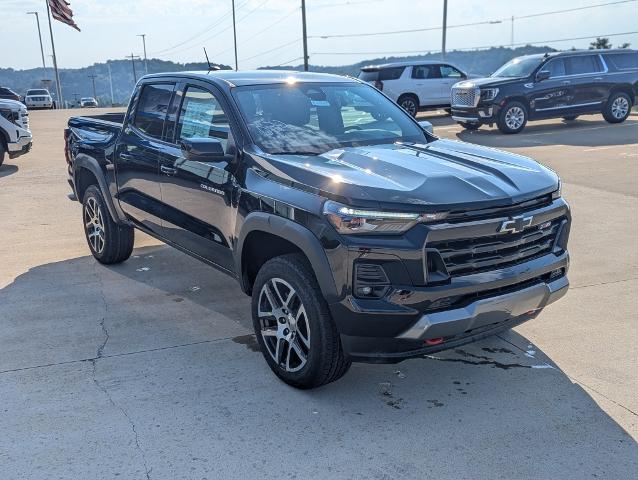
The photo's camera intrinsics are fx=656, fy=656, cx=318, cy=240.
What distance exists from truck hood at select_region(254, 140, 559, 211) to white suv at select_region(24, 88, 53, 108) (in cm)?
4753

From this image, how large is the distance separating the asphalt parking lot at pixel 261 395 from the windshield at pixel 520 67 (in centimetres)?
1151

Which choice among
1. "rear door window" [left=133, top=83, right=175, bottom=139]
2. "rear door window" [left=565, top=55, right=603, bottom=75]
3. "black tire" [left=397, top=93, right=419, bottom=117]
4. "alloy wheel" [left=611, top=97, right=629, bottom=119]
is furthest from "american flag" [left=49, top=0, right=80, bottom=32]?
"rear door window" [left=133, top=83, right=175, bottom=139]

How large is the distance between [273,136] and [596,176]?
24.9 ft

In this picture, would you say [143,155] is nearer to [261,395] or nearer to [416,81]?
[261,395]

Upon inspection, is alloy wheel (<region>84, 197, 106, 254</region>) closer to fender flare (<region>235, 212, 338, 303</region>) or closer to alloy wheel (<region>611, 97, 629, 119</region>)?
fender flare (<region>235, 212, 338, 303</region>)

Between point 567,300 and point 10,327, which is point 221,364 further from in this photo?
point 567,300

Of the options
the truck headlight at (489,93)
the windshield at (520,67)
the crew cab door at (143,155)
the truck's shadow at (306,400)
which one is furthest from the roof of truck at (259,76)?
the windshield at (520,67)

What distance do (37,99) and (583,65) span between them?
135ft

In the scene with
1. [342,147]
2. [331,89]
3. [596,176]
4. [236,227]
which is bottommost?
[596,176]

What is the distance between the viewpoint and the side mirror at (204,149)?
4.02 m

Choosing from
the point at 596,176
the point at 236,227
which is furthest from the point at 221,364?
the point at 596,176

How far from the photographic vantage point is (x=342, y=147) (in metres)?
4.29

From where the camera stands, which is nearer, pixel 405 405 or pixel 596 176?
pixel 405 405

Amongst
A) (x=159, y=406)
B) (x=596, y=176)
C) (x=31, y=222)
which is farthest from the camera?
(x=596, y=176)
